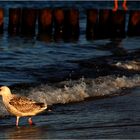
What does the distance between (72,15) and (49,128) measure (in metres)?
18.3

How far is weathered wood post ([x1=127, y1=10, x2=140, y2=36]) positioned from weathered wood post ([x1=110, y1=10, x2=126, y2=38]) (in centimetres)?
33

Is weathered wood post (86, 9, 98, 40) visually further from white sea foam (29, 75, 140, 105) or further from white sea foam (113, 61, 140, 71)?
white sea foam (29, 75, 140, 105)

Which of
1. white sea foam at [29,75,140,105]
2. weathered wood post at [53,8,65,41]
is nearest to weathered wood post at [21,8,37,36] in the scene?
weathered wood post at [53,8,65,41]

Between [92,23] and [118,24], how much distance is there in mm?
1191

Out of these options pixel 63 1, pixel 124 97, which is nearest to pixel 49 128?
pixel 124 97

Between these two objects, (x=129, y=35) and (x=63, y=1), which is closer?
(x=129, y=35)

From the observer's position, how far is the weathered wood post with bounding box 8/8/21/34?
2888 cm

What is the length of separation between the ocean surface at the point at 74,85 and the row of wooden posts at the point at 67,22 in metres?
1.27

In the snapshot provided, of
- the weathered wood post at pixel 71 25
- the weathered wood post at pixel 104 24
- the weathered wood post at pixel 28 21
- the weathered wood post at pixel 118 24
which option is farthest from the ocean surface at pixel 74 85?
the weathered wood post at pixel 118 24

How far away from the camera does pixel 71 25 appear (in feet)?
98.4

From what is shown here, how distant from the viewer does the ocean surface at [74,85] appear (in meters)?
11.2

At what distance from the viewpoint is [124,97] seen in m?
14.7

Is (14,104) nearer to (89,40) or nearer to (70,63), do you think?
(70,63)

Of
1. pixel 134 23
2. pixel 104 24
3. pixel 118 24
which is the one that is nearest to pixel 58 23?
pixel 104 24
